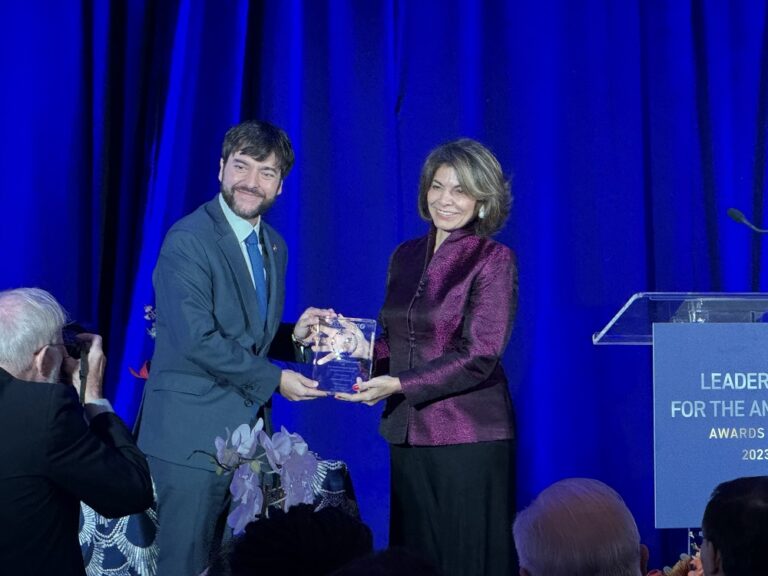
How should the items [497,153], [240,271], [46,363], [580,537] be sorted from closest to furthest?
1. [580,537]
2. [46,363]
3. [240,271]
4. [497,153]

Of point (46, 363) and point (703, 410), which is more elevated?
point (46, 363)

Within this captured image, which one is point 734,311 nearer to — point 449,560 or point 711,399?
point 711,399

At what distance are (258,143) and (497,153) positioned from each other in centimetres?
151

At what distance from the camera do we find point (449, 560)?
306 centimetres

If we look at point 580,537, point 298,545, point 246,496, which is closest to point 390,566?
point 298,545

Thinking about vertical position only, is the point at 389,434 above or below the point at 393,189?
below

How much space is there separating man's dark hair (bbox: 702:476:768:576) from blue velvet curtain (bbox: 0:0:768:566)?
2.72m

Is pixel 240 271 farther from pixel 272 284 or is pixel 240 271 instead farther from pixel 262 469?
pixel 262 469

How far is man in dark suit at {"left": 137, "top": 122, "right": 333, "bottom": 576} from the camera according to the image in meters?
3.05

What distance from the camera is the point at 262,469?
7.57 feet

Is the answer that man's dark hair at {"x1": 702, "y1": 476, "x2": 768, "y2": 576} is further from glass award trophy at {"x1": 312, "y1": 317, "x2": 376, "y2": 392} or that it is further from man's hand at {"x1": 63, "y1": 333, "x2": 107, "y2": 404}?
glass award trophy at {"x1": 312, "y1": 317, "x2": 376, "y2": 392}

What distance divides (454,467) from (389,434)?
21 cm

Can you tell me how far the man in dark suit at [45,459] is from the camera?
213cm

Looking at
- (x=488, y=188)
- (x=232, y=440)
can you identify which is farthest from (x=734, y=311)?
(x=232, y=440)
